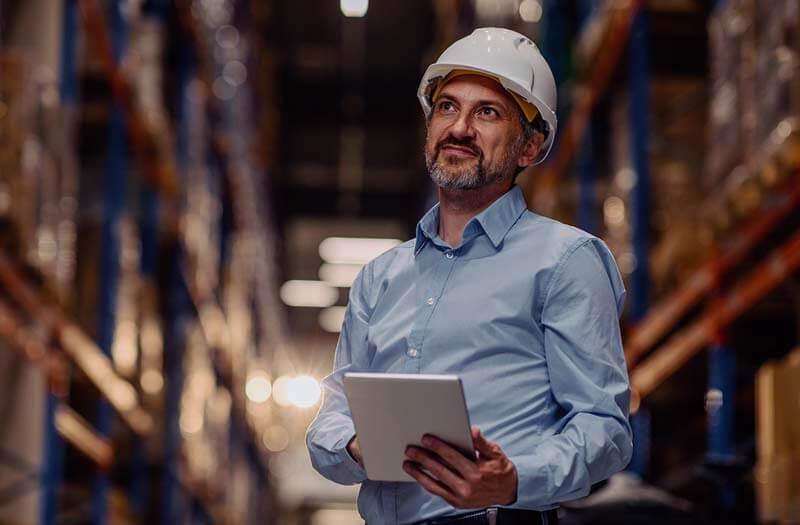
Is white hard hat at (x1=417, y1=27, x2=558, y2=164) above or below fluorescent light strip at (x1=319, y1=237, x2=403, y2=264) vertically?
below

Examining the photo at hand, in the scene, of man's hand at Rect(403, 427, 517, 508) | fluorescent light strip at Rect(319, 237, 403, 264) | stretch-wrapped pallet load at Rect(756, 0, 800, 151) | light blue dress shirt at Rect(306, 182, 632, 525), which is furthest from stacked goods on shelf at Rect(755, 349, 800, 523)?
fluorescent light strip at Rect(319, 237, 403, 264)

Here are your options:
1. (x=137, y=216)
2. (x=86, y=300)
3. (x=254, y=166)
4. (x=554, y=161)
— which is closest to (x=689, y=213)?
(x=554, y=161)

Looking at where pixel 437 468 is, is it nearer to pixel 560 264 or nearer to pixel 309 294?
pixel 560 264

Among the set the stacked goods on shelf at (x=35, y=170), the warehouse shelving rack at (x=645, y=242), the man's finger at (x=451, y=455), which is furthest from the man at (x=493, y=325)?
the stacked goods on shelf at (x=35, y=170)

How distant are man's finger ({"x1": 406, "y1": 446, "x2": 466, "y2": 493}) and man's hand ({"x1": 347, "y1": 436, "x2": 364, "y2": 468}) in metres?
0.16

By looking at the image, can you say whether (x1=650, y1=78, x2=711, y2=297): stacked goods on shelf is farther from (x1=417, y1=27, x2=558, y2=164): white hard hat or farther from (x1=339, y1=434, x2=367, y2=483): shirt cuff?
(x1=339, y1=434, x2=367, y2=483): shirt cuff

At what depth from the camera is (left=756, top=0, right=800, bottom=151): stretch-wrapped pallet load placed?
608 cm

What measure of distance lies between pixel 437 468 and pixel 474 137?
25.3 inches

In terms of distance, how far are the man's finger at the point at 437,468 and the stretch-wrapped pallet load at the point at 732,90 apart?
4.77m

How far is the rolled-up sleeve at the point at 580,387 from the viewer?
7.44 ft

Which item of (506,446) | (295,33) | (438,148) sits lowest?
(506,446)

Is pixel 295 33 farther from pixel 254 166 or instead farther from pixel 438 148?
pixel 438 148

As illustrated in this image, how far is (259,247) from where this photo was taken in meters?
23.0

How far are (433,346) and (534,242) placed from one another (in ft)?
0.87
